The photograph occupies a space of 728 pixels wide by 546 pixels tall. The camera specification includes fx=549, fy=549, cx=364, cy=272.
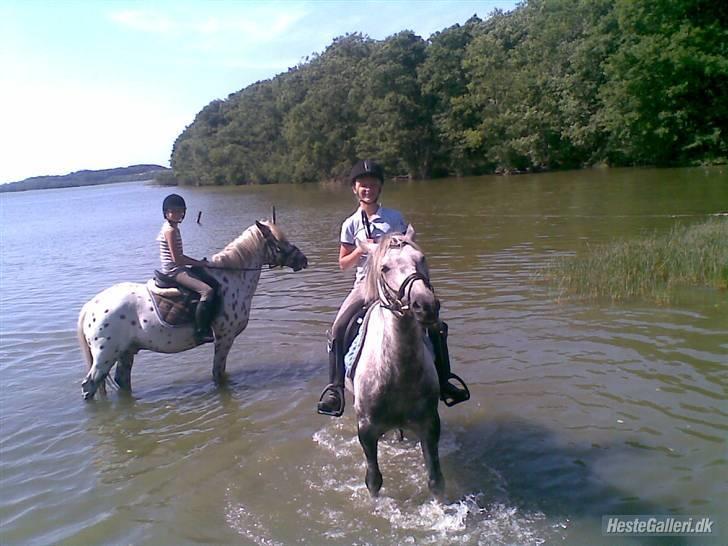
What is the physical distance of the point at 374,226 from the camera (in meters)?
5.15

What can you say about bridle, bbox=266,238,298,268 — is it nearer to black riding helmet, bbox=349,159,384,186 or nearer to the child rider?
the child rider

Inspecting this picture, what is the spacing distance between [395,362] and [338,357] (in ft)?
3.44

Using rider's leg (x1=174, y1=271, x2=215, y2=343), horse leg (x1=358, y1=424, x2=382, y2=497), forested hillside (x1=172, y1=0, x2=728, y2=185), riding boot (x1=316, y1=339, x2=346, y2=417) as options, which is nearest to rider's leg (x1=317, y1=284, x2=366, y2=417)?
riding boot (x1=316, y1=339, x2=346, y2=417)

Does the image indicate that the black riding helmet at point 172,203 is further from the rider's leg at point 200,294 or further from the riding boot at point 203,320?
the riding boot at point 203,320

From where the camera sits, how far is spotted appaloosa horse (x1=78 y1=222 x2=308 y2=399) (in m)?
7.29

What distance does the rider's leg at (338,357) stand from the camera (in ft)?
16.4

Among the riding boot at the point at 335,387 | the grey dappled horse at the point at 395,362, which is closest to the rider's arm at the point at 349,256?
the grey dappled horse at the point at 395,362

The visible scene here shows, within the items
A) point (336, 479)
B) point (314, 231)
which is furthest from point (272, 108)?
point (336, 479)

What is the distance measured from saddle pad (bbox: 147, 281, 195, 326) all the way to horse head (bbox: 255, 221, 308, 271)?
135 centimetres

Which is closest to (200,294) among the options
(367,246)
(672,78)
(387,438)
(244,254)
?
(244,254)

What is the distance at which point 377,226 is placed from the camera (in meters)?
5.14

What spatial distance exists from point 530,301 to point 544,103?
42.6m

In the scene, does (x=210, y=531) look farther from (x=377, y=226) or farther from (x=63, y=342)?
(x=63, y=342)

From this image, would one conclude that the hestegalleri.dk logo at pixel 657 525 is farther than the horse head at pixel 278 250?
No
